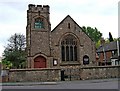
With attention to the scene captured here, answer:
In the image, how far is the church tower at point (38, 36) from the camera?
37.9m

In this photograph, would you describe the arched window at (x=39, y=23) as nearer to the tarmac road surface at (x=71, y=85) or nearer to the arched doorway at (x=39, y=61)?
the arched doorway at (x=39, y=61)

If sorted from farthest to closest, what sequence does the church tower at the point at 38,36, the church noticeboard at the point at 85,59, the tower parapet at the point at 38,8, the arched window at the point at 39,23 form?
the church noticeboard at the point at 85,59, the arched window at the point at 39,23, the tower parapet at the point at 38,8, the church tower at the point at 38,36

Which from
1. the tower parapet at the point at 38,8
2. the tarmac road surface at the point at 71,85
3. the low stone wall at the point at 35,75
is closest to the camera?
the tarmac road surface at the point at 71,85

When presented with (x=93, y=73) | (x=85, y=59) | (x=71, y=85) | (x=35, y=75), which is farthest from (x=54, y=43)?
(x=71, y=85)

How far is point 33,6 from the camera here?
3897 cm

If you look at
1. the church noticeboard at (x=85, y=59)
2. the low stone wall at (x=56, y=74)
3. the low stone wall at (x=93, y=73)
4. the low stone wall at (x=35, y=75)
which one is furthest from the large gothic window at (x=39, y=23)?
the low stone wall at (x=35, y=75)

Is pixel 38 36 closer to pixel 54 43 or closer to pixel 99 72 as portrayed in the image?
pixel 54 43

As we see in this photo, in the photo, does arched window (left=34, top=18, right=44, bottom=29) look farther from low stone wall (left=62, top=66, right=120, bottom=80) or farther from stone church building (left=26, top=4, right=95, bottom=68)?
low stone wall (left=62, top=66, right=120, bottom=80)

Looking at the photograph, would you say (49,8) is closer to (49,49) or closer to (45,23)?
(45,23)

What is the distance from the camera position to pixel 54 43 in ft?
130

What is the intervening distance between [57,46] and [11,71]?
12.0 metres

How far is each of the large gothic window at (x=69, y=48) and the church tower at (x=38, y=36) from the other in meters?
3.00

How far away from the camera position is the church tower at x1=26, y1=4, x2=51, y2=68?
37938mm

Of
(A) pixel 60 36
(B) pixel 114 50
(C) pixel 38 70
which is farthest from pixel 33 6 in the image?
(B) pixel 114 50
